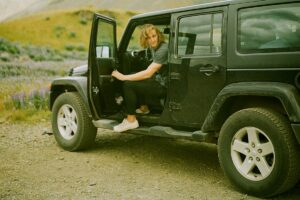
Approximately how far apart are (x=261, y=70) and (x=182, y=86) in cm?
105

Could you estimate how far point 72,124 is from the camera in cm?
648

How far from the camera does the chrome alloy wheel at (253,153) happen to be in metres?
4.20

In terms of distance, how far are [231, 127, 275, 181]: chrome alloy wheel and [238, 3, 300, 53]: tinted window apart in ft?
2.81

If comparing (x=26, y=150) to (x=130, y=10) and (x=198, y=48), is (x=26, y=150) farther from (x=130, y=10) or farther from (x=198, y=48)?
(x=130, y=10)

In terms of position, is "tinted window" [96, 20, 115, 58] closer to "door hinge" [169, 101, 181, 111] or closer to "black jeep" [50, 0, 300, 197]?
"black jeep" [50, 0, 300, 197]

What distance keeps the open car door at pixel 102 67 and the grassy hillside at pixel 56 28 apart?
2252cm

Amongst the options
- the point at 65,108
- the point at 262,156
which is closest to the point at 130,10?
the point at 65,108

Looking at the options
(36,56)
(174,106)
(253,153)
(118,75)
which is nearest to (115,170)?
(174,106)

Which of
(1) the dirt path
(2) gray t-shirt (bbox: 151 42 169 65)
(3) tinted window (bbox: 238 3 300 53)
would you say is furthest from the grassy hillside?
(3) tinted window (bbox: 238 3 300 53)

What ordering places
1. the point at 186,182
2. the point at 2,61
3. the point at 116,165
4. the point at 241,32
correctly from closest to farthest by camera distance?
the point at 241,32
the point at 186,182
the point at 116,165
the point at 2,61

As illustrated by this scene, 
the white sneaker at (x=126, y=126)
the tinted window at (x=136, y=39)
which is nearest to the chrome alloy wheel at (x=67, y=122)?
the white sneaker at (x=126, y=126)

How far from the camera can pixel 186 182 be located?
4.91 m

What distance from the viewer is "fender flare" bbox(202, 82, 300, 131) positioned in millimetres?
3949

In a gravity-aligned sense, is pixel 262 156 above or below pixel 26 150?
above
